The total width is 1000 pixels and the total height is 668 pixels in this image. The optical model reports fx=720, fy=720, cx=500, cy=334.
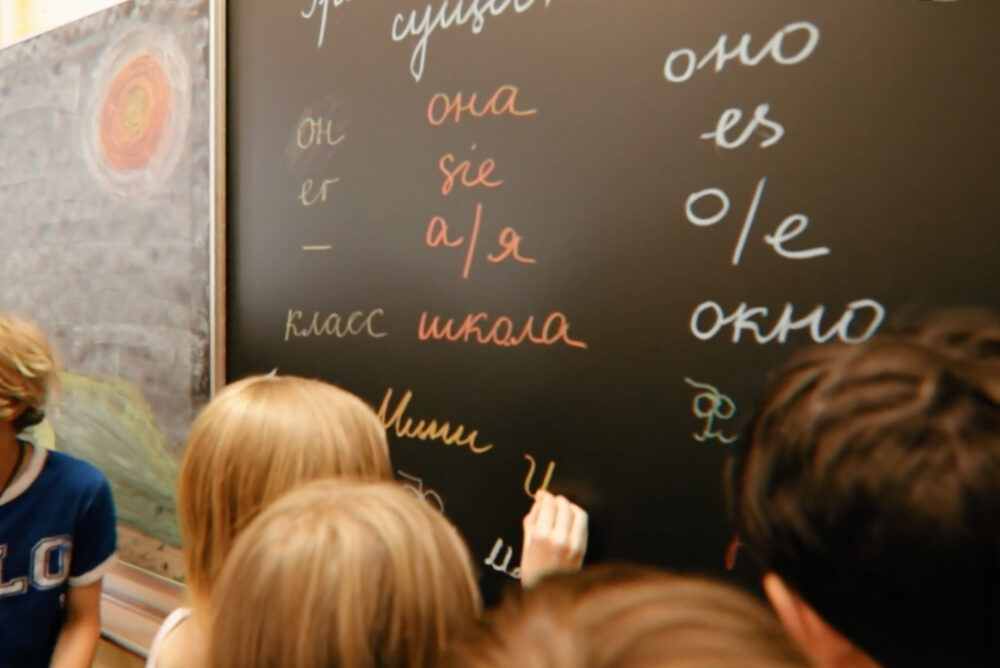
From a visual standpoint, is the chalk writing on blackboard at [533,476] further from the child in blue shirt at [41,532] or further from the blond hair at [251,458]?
the child in blue shirt at [41,532]

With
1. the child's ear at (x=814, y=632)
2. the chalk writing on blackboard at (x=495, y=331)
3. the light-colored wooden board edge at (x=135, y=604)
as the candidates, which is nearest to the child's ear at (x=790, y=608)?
the child's ear at (x=814, y=632)

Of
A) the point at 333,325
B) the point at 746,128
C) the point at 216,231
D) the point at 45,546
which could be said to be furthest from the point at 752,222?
the point at 45,546

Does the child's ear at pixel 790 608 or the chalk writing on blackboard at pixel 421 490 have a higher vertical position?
the child's ear at pixel 790 608

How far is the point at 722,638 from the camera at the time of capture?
332mm

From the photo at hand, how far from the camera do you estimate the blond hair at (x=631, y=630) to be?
33 centimetres

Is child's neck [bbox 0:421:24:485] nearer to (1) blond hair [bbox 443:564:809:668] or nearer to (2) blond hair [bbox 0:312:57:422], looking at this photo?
(2) blond hair [bbox 0:312:57:422]

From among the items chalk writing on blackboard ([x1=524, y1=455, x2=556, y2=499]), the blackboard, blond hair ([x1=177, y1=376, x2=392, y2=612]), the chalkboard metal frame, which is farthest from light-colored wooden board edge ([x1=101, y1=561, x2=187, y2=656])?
chalk writing on blackboard ([x1=524, y1=455, x2=556, y2=499])

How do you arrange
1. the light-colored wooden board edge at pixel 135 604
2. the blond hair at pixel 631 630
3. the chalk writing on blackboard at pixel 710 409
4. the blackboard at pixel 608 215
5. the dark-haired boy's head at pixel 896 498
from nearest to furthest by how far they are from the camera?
1. the blond hair at pixel 631 630
2. the dark-haired boy's head at pixel 896 498
3. the blackboard at pixel 608 215
4. the chalk writing on blackboard at pixel 710 409
5. the light-colored wooden board edge at pixel 135 604

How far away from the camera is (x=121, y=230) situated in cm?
158

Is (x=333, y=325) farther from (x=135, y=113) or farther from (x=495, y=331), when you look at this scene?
(x=135, y=113)

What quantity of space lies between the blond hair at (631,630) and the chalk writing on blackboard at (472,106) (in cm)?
72

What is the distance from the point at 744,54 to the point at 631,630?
2.24 feet

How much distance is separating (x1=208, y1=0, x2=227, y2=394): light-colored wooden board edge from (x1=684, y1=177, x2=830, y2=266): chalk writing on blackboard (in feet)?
2.99

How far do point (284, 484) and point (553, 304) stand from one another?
0.40 meters
